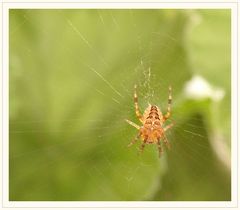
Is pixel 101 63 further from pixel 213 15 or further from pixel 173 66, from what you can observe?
pixel 213 15

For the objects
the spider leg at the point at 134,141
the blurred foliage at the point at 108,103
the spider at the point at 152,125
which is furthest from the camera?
the blurred foliage at the point at 108,103

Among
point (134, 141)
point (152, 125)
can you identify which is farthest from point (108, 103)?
point (152, 125)

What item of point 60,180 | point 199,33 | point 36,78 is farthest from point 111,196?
point 199,33

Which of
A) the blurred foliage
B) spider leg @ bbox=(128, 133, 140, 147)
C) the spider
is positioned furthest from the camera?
the blurred foliage

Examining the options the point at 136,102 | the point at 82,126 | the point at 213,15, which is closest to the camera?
the point at 136,102

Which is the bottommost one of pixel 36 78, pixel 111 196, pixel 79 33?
pixel 111 196

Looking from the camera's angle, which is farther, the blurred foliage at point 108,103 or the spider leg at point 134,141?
the blurred foliage at point 108,103

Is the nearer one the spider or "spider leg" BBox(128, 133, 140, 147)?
the spider
